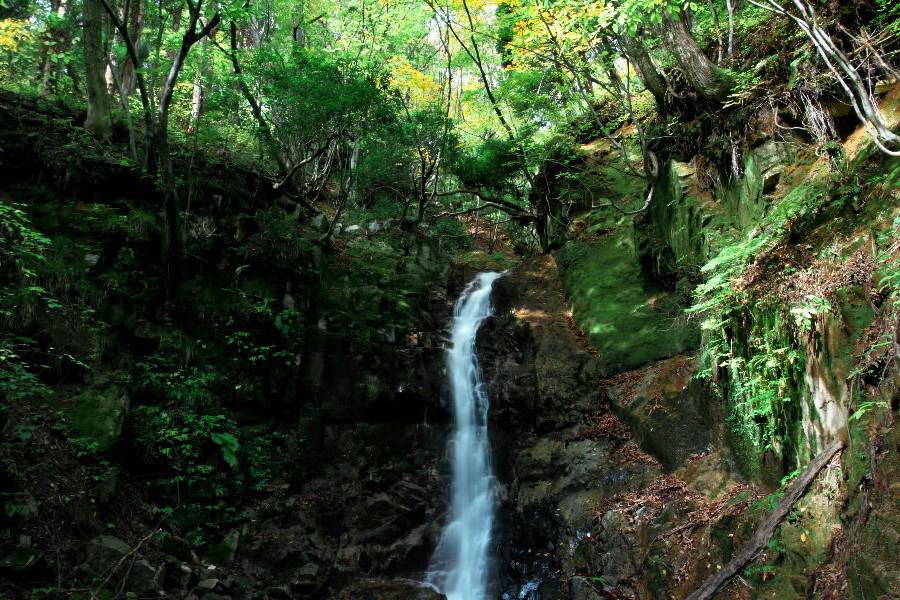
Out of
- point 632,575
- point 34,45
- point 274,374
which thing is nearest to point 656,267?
point 632,575

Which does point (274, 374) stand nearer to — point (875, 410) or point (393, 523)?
point (393, 523)

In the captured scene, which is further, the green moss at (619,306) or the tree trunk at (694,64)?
the green moss at (619,306)

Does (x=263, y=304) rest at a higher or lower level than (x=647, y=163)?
lower

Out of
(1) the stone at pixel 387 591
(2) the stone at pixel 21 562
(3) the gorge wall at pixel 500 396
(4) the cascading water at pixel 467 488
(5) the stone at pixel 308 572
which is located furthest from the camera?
(4) the cascading water at pixel 467 488

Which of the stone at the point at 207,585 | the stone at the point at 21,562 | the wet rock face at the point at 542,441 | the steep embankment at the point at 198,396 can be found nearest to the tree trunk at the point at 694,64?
the wet rock face at the point at 542,441

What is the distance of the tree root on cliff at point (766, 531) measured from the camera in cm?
405

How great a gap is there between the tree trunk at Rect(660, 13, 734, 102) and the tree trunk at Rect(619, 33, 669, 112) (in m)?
0.75

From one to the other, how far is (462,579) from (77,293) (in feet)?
22.7

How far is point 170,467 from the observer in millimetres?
6945

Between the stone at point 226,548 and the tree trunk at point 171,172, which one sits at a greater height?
the tree trunk at point 171,172

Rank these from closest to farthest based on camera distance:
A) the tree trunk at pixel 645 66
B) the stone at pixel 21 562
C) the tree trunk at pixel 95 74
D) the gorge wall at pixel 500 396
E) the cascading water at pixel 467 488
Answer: the gorge wall at pixel 500 396 → the stone at pixel 21 562 → the cascading water at pixel 467 488 → the tree trunk at pixel 645 66 → the tree trunk at pixel 95 74

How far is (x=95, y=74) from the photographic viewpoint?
8.83m

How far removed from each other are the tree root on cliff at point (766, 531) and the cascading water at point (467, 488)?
12.9ft

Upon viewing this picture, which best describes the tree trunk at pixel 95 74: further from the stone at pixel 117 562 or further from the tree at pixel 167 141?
the stone at pixel 117 562
